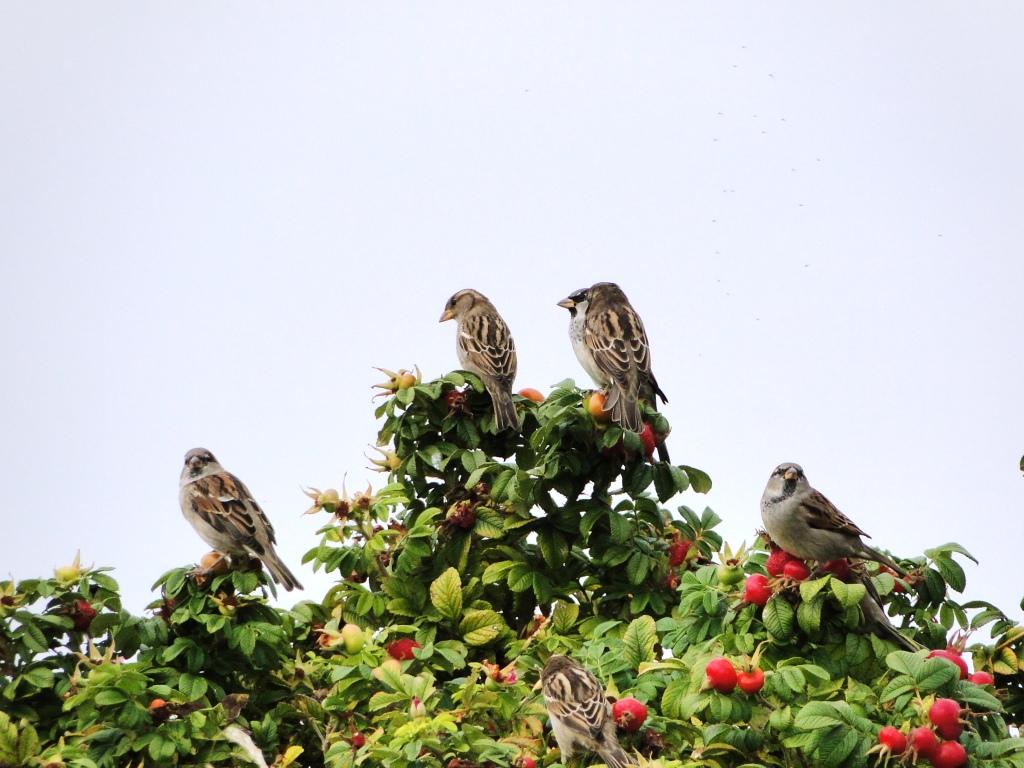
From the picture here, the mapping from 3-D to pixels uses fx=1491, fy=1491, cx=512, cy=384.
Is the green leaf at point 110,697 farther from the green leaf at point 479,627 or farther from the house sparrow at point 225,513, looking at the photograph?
the green leaf at point 479,627

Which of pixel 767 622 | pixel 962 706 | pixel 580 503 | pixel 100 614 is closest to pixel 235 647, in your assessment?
pixel 100 614

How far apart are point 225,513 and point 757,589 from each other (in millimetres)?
2769

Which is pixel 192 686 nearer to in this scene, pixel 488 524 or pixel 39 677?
pixel 39 677

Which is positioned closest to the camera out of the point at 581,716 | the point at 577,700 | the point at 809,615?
the point at 581,716

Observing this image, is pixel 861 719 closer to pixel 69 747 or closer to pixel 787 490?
pixel 787 490

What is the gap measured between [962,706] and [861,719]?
18.2 inches

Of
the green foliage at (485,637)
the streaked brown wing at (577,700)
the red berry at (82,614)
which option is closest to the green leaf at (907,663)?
the green foliage at (485,637)

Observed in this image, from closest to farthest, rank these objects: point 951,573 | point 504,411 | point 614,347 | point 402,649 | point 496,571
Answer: point 951,573 → point 402,649 → point 496,571 → point 504,411 → point 614,347

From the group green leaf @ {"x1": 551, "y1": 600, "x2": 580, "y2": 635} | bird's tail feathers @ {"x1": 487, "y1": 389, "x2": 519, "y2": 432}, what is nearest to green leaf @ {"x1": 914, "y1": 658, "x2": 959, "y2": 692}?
green leaf @ {"x1": 551, "y1": 600, "x2": 580, "y2": 635}

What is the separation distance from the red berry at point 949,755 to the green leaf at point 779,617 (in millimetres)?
790

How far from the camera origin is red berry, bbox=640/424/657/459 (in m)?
7.47

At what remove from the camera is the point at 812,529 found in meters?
6.12

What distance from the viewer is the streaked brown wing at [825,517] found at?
6094 mm

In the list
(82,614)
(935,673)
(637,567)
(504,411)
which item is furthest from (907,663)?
(82,614)
